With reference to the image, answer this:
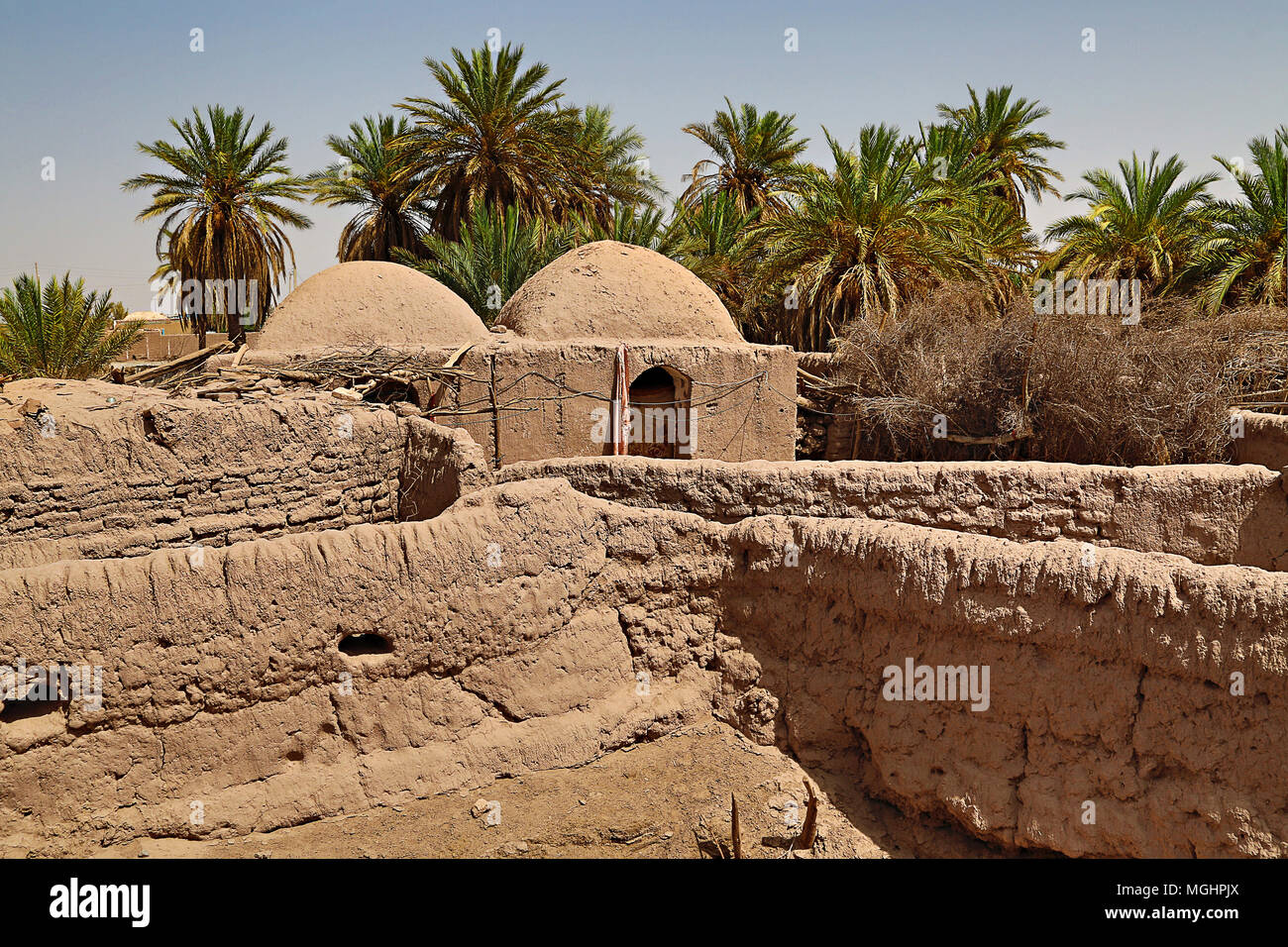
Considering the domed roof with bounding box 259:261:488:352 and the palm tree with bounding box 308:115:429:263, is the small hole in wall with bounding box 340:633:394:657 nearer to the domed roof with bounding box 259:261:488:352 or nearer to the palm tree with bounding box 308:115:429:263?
the domed roof with bounding box 259:261:488:352

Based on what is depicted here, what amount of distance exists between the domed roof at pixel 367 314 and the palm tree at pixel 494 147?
775 cm

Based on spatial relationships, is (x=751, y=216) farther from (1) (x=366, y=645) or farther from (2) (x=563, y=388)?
(1) (x=366, y=645)

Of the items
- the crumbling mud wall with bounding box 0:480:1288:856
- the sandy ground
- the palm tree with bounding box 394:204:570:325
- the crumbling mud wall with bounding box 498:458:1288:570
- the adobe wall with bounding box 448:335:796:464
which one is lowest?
the sandy ground

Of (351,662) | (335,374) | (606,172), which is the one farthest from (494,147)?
(351,662)

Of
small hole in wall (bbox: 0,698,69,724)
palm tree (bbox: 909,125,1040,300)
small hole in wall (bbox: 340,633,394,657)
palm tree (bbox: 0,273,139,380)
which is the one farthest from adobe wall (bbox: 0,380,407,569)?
palm tree (bbox: 909,125,1040,300)

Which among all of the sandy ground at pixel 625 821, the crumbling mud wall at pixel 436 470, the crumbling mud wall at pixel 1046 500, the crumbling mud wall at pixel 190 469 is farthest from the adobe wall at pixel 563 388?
the sandy ground at pixel 625 821

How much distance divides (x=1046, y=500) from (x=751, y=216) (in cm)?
1555

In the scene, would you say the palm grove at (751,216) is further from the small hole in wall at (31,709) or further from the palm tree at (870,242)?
the small hole in wall at (31,709)

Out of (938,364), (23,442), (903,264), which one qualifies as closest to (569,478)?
(23,442)

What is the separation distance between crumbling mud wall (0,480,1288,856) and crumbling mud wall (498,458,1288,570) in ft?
1.01

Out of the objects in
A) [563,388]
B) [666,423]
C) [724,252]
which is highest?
[724,252]

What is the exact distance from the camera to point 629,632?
5.54 meters

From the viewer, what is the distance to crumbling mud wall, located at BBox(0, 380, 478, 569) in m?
5.44

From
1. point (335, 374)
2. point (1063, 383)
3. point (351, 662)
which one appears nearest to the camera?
point (351, 662)
